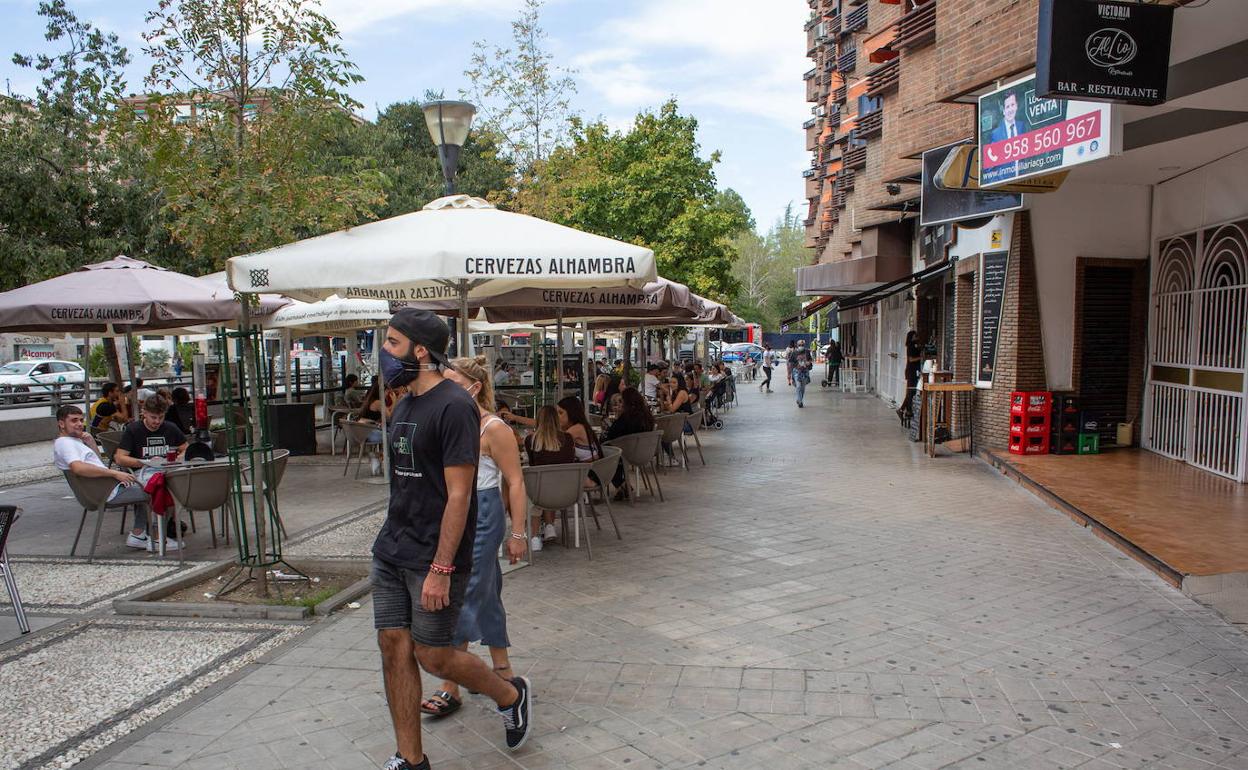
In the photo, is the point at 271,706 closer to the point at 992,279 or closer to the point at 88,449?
the point at 88,449

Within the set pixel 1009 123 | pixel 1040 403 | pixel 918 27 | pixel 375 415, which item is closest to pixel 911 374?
pixel 1040 403

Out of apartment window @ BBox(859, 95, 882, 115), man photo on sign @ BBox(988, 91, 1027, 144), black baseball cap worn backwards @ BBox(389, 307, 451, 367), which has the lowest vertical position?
black baseball cap worn backwards @ BBox(389, 307, 451, 367)

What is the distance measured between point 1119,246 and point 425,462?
38.9 ft

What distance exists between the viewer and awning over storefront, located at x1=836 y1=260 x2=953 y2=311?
1483 cm

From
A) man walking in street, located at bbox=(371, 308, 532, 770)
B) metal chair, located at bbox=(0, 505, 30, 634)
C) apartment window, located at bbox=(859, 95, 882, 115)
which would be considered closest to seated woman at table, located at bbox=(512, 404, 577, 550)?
metal chair, located at bbox=(0, 505, 30, 634)

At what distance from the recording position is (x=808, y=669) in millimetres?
4508

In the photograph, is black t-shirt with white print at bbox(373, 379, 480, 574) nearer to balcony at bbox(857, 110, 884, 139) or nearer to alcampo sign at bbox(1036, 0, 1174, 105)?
alcampo sign at bbox(1036, 0, 1174, 105)

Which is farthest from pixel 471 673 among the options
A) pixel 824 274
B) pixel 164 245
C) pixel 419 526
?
pixel 824 274

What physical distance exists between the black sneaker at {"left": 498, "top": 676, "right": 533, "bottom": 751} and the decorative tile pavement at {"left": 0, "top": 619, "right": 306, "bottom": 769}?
1.82m

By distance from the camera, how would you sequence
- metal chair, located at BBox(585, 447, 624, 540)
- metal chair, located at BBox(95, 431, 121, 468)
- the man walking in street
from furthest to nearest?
metal chair, located at BBox(95, 431, 121, 468), metal chair, located at BBox(585, 447, 624, 540), the man walking in street

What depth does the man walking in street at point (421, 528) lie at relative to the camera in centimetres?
323

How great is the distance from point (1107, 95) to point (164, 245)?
16278mm

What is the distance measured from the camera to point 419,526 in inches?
129

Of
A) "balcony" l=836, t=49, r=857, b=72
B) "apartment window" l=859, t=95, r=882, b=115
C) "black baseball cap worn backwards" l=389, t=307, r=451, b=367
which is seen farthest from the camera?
"balcony" l=836, t=49, r=857, b=72
